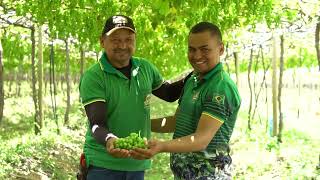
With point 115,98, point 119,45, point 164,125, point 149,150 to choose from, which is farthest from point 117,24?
point 149,150

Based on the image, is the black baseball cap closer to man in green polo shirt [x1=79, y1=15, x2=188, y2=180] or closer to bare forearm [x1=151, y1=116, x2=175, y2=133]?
man in green polo shirt [x1=79, y1=15, x2=188, y2=180]

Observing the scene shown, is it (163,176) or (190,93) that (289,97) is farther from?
(190,93)

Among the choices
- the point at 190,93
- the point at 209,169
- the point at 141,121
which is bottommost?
the point at 209,169

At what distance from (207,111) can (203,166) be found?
33 centimetres

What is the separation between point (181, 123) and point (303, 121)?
16.3 meters

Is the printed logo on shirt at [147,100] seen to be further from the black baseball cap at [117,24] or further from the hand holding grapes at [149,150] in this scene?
the hand holding grapes at [149,150]

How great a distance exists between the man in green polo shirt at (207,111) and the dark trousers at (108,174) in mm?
321

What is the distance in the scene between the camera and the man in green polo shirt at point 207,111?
93.5 inches

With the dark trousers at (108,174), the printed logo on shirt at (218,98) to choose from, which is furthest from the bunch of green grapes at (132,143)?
the dark trousers at (108,174)

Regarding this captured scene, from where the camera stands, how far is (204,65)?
254 centimetres

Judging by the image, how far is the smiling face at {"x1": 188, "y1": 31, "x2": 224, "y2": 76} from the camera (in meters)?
2.50

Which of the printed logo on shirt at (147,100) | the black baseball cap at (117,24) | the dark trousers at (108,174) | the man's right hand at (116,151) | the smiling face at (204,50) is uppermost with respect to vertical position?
the black baseball cap at (117,24)

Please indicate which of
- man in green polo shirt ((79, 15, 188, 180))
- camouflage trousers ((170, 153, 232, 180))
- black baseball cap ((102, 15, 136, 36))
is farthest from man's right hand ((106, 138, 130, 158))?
black baseball cap ((102, 15, 136, 36))

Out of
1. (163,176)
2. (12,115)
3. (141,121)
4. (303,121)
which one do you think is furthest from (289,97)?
(141,121)
